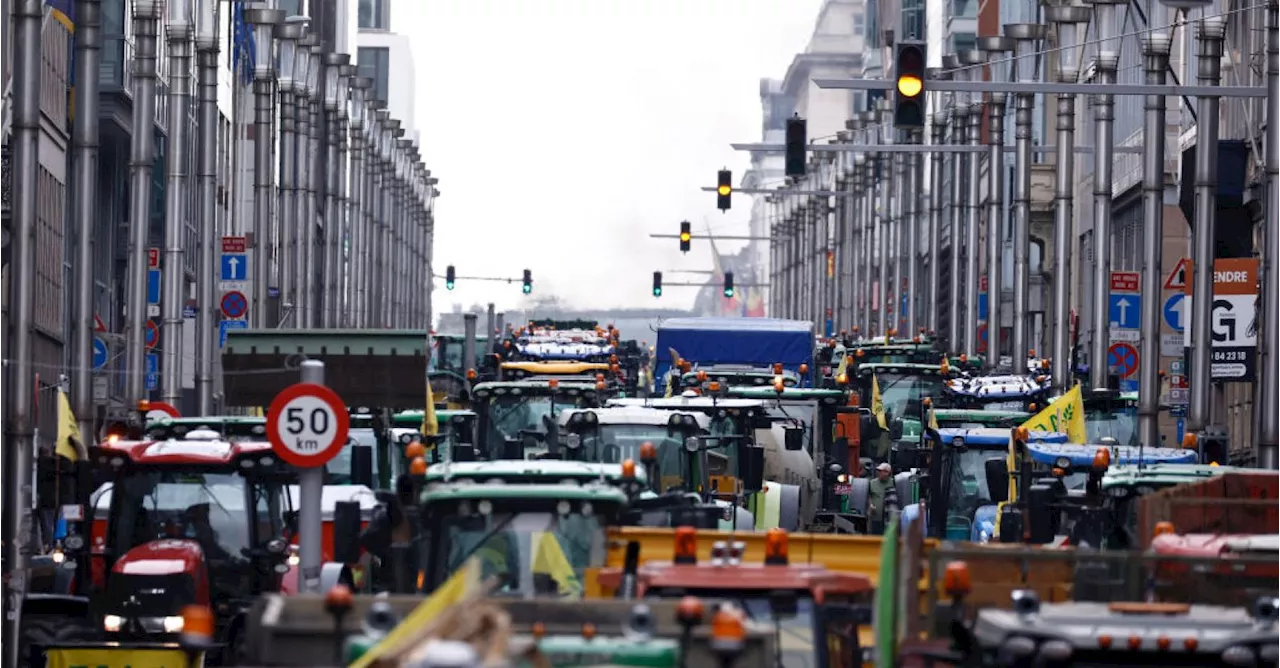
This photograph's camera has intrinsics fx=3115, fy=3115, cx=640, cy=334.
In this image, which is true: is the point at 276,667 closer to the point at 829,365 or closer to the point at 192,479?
the point at 192,479

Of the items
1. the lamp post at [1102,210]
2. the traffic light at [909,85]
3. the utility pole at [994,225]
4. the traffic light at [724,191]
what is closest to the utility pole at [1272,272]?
the traffic light at [909,85]

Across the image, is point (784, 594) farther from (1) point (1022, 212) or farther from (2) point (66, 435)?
(1) point (1022, 212)

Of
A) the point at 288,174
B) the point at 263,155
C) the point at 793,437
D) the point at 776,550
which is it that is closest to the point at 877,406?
the point at 793,437

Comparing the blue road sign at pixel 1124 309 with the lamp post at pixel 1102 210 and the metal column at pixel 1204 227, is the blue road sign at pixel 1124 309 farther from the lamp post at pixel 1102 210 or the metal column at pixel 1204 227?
the metal column at pixel 1204 227

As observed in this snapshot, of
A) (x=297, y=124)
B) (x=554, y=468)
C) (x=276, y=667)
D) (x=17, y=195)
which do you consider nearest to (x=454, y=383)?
(x=297, y=124)

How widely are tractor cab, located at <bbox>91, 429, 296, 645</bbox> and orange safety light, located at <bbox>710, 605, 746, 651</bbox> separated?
1177 cm

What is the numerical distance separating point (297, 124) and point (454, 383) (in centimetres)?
1462

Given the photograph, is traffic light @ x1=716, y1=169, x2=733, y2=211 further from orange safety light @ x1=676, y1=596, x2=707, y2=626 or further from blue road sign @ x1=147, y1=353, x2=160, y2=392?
orange safety light @ x1=676, y1=596, x2=707, y2=626

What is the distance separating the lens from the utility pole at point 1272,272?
121 feet

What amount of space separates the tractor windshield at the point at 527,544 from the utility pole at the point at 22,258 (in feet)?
36.1

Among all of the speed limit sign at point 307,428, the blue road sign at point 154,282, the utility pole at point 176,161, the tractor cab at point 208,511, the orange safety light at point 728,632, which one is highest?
the utility pole at point 176,161

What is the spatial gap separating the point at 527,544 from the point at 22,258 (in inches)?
564

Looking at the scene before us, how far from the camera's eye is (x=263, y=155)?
73312 millimetres

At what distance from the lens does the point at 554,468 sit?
19.7m
